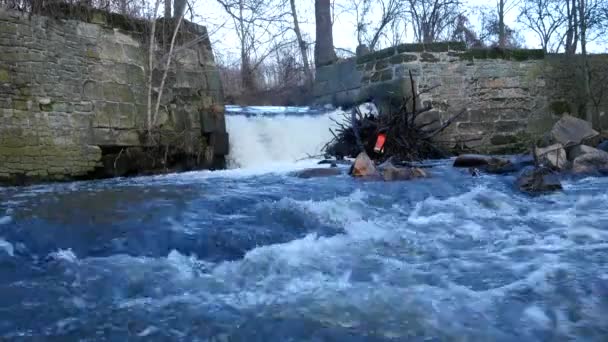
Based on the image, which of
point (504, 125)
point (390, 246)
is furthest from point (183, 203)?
point (504, 125)

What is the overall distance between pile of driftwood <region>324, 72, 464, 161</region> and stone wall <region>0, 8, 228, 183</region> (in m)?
1.86

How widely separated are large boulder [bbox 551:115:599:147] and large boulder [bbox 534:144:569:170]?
540 millimetres

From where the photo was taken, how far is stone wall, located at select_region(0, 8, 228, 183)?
6.29 m

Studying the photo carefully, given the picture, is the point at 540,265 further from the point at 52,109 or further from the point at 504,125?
the point at 504,125

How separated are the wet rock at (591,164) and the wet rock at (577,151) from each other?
83 millimetres

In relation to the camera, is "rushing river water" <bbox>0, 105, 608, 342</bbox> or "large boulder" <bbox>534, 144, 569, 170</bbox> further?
"large boulder" <bbox>534, 144, 569, 170</bbox>

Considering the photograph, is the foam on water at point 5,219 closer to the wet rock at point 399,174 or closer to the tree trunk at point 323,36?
the wet rock at point 399,174

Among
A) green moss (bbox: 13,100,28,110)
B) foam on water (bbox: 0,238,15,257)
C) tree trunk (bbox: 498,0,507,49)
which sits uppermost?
tree trunk (bbox: 498,0,507,49)

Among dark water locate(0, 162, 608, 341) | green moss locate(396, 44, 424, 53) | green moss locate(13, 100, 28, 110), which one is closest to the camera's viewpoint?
dark water locate(0, 162, 608, 341)

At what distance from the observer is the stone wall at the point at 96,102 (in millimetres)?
6289

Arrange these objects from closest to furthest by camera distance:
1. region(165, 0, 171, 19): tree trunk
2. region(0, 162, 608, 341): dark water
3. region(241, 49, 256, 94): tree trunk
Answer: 1. region(0, 162, 608, 341): dark water
2. region(165, 0, 171, 19): tree trunk
3. region(241, 49, 256, 94): tree trunk

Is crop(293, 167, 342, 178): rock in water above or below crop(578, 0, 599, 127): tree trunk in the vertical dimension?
below

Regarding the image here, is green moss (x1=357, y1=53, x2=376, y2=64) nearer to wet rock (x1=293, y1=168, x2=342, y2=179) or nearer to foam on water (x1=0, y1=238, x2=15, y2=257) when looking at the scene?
wet rock (x1=293, y1=168, x2=342, y2=179)

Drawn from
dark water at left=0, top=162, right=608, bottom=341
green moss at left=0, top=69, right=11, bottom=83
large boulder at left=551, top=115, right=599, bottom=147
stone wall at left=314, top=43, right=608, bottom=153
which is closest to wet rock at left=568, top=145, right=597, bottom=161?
large boulder at left=551, top=115, right=599, bottom=147
